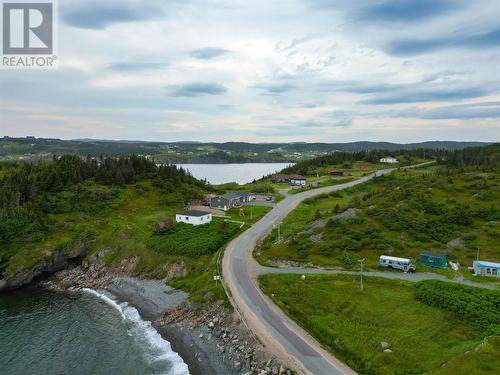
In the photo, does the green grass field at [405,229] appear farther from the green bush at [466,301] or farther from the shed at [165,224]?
the shed at [165,224]

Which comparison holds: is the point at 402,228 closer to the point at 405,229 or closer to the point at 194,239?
the point at 405,229

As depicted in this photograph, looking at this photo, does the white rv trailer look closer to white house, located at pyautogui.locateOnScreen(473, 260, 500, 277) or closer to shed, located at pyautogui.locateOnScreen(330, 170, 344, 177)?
white house, located at pyautogui.locateOnScreen(473, 260, 500, 277)

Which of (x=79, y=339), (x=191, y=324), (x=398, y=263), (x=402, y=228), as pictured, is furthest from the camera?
(x=402, y=228)

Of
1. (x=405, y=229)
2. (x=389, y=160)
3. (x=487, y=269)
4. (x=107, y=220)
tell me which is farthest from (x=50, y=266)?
(x=389, y=160)

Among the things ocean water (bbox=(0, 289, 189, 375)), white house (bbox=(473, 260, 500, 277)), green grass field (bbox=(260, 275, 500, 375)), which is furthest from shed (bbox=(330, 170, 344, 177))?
ocean water (bbox=(0, 289, 189, 375))

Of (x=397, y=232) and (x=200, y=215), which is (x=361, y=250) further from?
(x=200, y=215)

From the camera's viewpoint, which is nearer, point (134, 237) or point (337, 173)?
point (134, 237)
